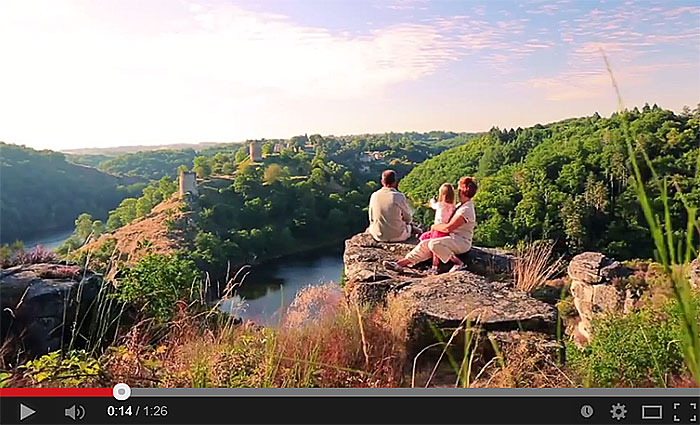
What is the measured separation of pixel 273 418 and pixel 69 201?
35.0 feet

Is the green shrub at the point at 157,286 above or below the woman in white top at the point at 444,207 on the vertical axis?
below

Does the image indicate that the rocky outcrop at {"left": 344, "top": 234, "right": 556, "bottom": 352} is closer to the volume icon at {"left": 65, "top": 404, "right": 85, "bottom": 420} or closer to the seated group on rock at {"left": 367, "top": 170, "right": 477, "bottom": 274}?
the seated group on rock at {"left": 367, "top": 170, "right": 477, "bottom": 274}

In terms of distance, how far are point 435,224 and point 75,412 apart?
8.14ft

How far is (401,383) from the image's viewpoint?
1.83 metres

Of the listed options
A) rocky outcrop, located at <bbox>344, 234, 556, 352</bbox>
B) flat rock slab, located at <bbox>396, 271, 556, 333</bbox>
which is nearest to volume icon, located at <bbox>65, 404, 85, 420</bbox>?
rocky outcrop, located at <bbox>344, 234, 556, 352</bbox>

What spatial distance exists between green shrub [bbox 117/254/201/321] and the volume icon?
1399 mm

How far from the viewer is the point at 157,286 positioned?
9.73ft

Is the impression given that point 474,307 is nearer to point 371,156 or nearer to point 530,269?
point 530,269

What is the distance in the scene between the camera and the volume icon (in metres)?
1.26

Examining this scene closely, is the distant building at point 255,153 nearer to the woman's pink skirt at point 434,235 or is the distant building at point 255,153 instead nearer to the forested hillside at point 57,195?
the forested hillside at point 57,195

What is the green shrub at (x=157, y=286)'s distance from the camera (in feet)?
9.27

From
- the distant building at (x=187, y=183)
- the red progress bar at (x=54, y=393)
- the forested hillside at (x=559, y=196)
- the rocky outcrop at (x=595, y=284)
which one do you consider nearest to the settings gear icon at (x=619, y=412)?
the red progress bar at (x=54, y=393)

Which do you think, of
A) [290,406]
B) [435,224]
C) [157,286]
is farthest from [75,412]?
[435,224]

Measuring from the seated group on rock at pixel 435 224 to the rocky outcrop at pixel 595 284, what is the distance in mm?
6320
